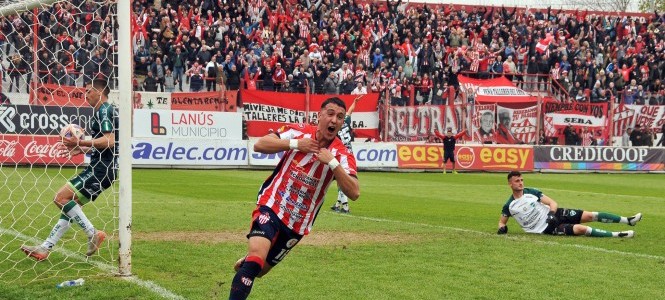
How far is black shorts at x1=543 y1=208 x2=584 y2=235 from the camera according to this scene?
1475 cm

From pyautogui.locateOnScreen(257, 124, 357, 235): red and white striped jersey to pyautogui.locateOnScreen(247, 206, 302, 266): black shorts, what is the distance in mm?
48

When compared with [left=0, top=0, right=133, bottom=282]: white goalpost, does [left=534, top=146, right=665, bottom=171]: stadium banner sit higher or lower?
lower

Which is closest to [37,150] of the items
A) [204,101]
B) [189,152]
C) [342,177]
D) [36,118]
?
[36,118]

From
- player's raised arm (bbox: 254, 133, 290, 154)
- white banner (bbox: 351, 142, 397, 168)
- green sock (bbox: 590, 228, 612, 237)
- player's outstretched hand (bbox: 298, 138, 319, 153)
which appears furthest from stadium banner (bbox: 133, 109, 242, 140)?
player's outstretched hand (bbox: 298, 138, 319, 153)

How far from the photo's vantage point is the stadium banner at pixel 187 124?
30.7 metres

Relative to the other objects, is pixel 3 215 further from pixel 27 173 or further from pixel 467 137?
pixel 467 137

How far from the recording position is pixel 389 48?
40562mm

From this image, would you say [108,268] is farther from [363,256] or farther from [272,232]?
[272,232]

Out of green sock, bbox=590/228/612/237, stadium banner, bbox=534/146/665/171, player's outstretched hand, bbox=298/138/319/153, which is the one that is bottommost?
stadium banner, bbox=534/146/665/171

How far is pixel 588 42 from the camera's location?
46.1m

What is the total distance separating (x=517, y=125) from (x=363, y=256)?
26579mm

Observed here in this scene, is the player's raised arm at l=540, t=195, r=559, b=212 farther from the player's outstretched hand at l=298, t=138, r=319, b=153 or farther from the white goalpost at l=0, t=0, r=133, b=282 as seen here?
the player's outstretched hand at l=298, t=138, r=319, b=153

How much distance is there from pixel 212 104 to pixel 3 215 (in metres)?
17.7

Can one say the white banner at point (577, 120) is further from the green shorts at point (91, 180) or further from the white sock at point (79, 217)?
the white sock at point (79, 217)
